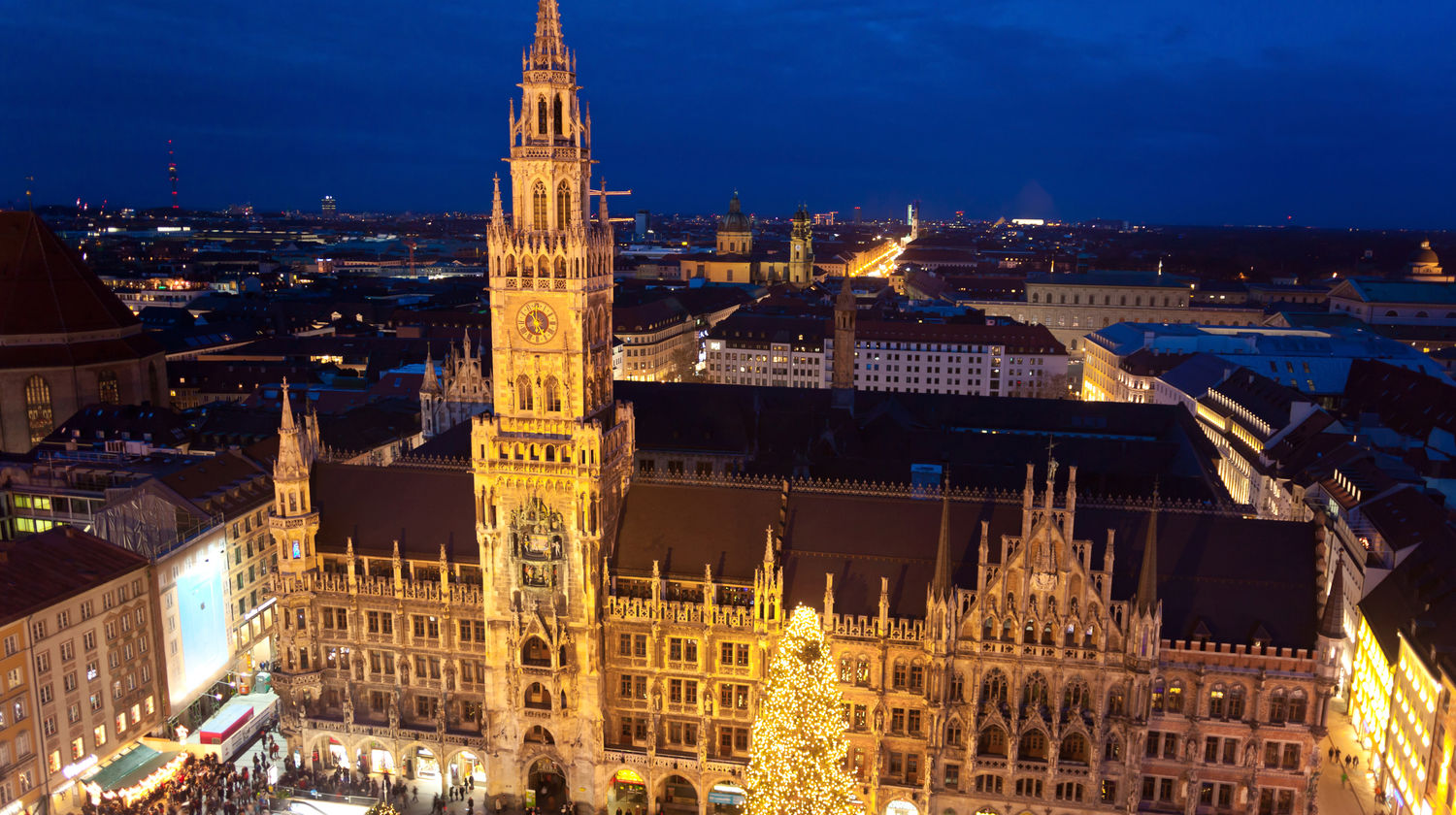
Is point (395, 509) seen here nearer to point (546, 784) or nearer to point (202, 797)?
point (546, 784)

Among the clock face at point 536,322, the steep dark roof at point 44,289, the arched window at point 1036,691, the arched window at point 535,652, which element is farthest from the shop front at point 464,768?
the steep dark roof at point 44,289

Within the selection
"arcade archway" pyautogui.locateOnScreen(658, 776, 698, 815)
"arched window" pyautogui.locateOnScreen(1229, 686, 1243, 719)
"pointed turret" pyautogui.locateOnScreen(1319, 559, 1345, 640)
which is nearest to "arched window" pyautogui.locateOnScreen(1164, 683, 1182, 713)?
"arched window" pyautogui.locateOnScreen(1229, 686, 1243, 719)

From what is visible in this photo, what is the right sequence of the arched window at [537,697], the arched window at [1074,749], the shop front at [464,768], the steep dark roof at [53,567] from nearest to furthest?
the arched window at [1074,749] < the steep dark roof at [53,567] < the arched window at [537,697] < the shop front at [464,768]

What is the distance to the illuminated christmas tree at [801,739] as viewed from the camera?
4188 centimetres

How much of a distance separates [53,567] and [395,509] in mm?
19650

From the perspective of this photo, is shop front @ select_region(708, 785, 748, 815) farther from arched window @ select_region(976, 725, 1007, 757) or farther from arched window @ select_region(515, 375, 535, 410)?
arched window @ select_region(515, 375, 535, 410)

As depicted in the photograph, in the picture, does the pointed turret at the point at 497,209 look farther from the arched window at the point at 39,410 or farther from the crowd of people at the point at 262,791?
the arched window at the point at 39,410

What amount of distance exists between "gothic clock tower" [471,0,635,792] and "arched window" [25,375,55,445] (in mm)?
87402

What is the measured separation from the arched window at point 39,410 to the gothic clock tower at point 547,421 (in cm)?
8740

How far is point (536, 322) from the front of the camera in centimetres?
5475

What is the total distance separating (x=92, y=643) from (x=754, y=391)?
69.0m

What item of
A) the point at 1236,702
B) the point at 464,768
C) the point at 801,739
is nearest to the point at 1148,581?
the point at 1236,702

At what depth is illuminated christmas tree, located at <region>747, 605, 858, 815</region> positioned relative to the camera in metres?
41.9

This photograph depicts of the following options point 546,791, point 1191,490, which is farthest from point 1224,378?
point 546,791
